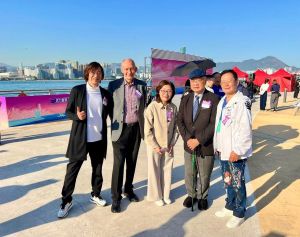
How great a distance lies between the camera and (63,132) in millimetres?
8445

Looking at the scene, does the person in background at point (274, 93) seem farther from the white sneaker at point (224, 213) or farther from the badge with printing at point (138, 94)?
the badge with printing at point (138, 94)

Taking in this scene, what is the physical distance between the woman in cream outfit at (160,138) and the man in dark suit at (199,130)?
0.54ft

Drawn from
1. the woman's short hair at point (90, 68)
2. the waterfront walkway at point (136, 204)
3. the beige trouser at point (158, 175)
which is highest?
the woman's short hair at point (90, 68)

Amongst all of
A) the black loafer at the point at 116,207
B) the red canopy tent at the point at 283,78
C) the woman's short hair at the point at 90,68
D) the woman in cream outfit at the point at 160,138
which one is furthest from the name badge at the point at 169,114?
the red canopy tent at the point at 283,78

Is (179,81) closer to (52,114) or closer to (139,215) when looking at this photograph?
(52,114)

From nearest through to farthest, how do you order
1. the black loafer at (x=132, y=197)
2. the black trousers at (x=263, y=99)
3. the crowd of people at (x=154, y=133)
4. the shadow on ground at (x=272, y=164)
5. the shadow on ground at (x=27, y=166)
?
1. the crowd of people at (x=154, y=133)
2. the black loafer at (x=132, y=197)
3. the shadow on ground at (x=272, y=164)
4. the shadow on ground at (x=27, y=166)
5. the black trousers at (x=263, y=99)

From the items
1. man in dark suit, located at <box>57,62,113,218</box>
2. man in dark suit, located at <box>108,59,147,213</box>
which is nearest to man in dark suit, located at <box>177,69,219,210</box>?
man in dark suit, located at <box>108,59,147,213</box>

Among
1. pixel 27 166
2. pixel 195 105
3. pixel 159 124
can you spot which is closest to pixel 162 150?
pixel 159 124

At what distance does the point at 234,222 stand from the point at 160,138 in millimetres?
1340

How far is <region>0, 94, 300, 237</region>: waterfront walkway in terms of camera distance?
9.87 ft

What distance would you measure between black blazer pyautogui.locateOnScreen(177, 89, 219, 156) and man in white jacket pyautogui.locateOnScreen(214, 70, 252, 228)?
0.47ft

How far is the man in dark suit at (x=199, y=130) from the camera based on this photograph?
3289 mm

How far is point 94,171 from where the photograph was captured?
3.57 metres

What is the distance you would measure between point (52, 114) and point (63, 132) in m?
2.45
